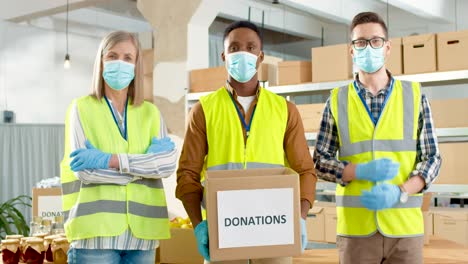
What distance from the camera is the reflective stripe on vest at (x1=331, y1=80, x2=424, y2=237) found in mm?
2156

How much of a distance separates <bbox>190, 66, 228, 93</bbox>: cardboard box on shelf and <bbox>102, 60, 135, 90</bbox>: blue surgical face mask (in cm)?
314

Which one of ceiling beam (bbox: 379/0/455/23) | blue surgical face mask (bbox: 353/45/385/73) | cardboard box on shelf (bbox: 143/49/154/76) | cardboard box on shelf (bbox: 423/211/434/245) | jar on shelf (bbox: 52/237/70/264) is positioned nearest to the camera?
blue surgical face mask (bbox: 353/45/385/73)

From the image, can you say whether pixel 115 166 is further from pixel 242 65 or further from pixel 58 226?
pixel 58 226

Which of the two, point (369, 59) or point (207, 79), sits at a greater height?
point (207, 79)

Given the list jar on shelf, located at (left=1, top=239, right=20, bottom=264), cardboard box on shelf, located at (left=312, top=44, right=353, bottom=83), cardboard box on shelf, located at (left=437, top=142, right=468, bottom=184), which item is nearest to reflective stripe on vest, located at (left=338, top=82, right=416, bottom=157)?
jar on shelf, located at (left=1, top=239, right=20, bottom=264)

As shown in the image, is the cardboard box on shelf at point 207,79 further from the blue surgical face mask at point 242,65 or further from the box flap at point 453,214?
the blue surgical face mask at point 242,65

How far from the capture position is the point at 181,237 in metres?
2.85

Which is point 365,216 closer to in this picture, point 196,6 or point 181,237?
point 181,237

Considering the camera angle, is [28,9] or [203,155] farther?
[28,9]

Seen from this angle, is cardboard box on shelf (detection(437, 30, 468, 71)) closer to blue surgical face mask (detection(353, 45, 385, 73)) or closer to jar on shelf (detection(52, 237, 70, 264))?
blue surgical face mask (detection(353, 45, 385, 73))

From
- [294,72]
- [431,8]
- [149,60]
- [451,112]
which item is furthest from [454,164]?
[431,8]

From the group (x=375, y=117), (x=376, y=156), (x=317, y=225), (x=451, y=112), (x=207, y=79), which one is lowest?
(x=317, y=225)

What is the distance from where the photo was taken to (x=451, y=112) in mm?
4246

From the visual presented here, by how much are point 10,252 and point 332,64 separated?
2897 mm
